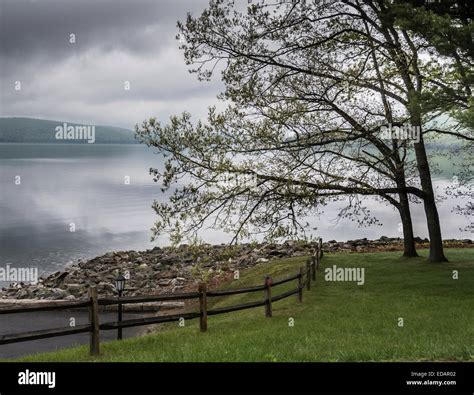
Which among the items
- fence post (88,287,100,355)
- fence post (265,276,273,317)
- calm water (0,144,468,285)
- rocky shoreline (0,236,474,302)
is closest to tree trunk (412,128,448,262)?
calm water (0,144,468,285)

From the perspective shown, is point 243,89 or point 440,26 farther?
point 243,89

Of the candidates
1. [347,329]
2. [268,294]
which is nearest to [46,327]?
[268,294]

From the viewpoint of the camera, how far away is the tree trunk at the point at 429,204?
24.6 metres

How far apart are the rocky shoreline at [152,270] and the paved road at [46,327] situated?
4033 mm

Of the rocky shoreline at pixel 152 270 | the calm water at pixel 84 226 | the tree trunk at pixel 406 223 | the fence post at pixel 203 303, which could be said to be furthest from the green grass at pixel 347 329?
the rocky shoreline at pixel 152 270

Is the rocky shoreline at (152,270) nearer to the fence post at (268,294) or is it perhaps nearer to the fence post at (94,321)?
the fence post at (268,294)

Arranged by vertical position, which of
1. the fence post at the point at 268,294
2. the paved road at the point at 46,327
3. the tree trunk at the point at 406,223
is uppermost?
the tree trunk at the point at 406,223

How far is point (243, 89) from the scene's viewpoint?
21.6 meters

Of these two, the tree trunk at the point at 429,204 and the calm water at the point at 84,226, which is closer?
the tree trunk at the point at 429,204

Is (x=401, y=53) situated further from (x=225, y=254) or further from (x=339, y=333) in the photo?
(x=339, y=333)

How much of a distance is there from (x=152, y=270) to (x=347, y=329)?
24916 millimetres

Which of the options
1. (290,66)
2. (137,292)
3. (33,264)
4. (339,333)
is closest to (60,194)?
(33,264)

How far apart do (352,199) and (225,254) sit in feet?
21.0

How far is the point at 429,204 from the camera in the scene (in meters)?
24.5
